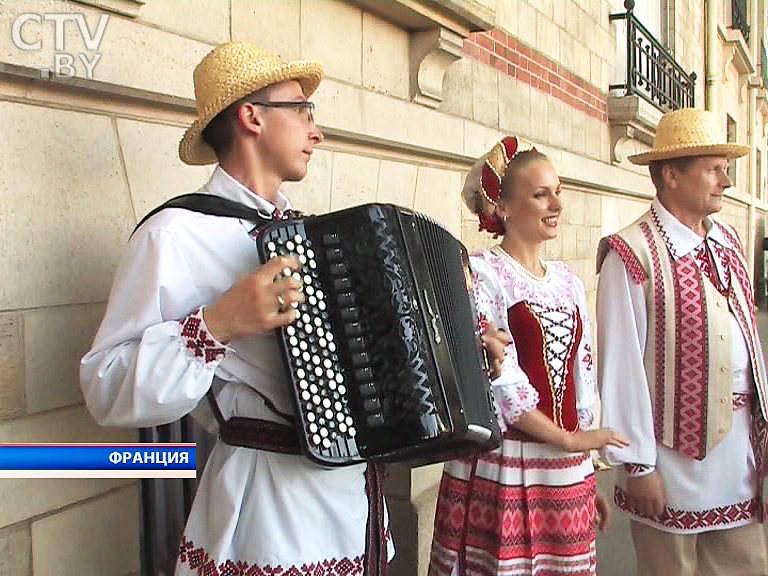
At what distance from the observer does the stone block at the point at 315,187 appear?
298 centimetres

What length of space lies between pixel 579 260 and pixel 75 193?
4.68 metres

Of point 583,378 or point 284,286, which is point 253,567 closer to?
point 284,286

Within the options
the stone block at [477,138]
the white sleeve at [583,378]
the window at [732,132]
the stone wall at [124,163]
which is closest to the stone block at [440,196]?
the stone wall at [124,163]

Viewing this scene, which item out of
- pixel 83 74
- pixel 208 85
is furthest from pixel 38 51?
pixel 208 85

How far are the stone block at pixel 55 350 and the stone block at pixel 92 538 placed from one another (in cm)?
29

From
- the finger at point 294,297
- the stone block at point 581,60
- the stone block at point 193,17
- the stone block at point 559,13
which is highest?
the stone block at point 559,13

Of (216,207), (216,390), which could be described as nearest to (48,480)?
(216,390)

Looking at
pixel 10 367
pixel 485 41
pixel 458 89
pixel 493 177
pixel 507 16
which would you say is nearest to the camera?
pixel 10 367

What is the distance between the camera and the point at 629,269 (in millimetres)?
2748

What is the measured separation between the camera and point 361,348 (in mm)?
1574

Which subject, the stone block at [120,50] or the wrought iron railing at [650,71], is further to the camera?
the wrought iron railing at [650,71]

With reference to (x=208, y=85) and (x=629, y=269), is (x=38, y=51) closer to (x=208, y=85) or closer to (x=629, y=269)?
(x=208, y=85)

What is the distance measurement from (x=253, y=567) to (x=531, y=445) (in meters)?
0.97

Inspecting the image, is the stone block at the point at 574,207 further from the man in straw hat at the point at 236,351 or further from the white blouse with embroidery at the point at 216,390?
the white blouse with embroidery at the point at 216,390
